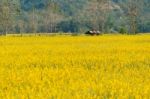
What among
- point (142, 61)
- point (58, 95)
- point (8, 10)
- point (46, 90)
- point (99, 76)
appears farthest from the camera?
point (8, 10)

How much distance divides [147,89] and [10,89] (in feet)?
9.47

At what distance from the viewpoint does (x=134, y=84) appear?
1034 cm

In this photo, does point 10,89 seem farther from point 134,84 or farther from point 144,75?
point 144,75

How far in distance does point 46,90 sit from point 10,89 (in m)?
1.00

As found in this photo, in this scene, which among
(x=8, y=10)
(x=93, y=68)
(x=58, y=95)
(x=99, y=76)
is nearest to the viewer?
(x=58, y=95)

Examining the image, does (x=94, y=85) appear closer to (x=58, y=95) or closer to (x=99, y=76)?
(x=58, y=95)

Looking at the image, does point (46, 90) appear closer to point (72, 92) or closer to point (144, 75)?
point (72, 92)

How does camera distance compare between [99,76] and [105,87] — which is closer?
[105,87]

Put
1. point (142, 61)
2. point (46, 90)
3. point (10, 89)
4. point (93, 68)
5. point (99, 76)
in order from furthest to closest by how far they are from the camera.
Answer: point (142, 61) < point (93, 68) < point (99, 76) < point (10, 89) < point (46, 90)

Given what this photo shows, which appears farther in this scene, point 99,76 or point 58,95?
point 99,76

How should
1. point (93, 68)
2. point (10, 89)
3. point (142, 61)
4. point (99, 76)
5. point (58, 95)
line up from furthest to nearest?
point (142, 61)
point (93, 68)
point (99, 76)
point (10, 89)
point (58, 95)

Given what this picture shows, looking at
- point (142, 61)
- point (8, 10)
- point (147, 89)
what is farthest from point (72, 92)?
point (8, 10)

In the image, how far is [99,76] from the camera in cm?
1199

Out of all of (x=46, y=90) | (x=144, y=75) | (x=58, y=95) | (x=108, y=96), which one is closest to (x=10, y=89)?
(x=46, y=90)
